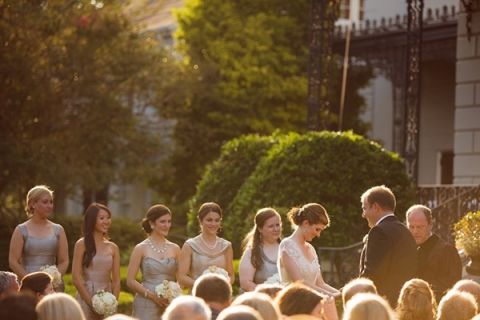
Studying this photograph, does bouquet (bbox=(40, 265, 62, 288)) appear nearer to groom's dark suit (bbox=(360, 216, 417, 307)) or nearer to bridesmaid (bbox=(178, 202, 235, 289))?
bridesmaid (bbox=(178, 202, 235, 289))

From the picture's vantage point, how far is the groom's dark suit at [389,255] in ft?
41.7

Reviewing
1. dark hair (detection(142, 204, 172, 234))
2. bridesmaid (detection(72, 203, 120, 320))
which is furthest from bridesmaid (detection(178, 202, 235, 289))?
bridesmaid (detection(72, 203, 120, 320))

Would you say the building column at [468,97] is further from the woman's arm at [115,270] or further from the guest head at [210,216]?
the woman's arm at [115,270]

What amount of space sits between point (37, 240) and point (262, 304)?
638cm

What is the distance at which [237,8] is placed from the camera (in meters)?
51.6

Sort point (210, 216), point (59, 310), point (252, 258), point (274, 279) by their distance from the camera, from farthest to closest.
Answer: point (210, 216)
point (252, 258)
point (274, 279)
point (59, 310)

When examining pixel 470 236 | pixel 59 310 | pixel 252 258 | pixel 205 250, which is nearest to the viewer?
pixel 59 310

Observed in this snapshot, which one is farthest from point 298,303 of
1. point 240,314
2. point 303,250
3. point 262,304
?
point 303,250

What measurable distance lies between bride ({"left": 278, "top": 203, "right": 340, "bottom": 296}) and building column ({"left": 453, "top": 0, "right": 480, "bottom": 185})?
13301mm

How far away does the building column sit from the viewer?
26125 mm

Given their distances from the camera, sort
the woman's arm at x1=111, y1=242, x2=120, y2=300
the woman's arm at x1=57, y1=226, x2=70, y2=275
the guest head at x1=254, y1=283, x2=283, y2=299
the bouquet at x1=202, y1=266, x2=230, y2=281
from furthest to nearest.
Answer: the woman's arm at x1=57, y1=226, x2=70, y2=275, the woman's arm at x1=111, y1=242, x2=120, y2=300, the bouquet at x1=202, y1=266, x2=230, y2=281, the guest head at x1=254, y1=283, x2=283, y2=299

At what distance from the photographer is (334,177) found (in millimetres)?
23047

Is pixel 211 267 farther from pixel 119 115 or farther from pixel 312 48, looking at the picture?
pixel 119 115

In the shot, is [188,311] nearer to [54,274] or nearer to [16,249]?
[54,274]
